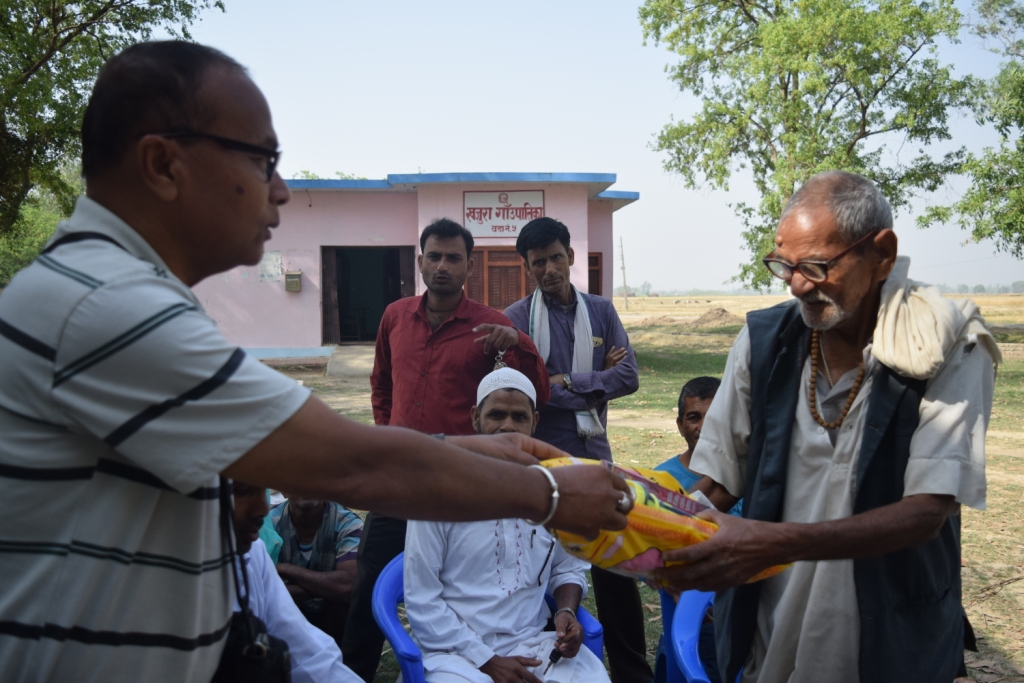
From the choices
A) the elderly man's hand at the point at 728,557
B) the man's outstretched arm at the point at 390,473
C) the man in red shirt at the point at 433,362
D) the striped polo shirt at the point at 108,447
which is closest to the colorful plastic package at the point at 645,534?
the elderly man's hand at the point at 728,557

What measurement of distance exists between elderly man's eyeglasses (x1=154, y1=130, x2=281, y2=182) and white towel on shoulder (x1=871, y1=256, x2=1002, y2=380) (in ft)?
5.19

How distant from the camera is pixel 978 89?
18984 mm

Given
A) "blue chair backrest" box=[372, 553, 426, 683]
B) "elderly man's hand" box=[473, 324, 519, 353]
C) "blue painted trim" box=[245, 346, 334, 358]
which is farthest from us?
"blue painted trim" box=[245, 346, 334, 358]

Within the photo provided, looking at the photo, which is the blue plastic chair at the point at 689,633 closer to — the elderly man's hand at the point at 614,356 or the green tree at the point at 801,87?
the elderly man's hand at the point at 614,356

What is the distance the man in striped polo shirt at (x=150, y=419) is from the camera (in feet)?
4.06

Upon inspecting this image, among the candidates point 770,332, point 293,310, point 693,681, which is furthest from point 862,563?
point 293,310

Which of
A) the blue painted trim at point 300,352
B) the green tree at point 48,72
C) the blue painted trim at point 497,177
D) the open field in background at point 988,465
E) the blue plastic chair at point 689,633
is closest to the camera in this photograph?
the blue plastic chair at point 689,633

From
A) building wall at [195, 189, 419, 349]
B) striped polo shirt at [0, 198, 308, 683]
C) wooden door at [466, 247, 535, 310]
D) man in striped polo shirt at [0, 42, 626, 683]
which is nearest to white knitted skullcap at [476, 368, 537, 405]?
man in striped polo shirt at [0, 42, 626, 683]

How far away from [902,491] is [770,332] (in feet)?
1.87

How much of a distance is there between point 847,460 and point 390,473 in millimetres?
1365

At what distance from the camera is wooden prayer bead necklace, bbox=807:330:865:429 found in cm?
225

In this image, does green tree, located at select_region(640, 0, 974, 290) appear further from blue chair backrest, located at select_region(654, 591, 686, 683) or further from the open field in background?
blue chair backrest, located at select_region(654, 591, 686, 683)

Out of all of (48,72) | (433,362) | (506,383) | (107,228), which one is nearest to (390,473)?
(107,228)

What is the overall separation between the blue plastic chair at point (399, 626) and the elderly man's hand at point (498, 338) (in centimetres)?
118
